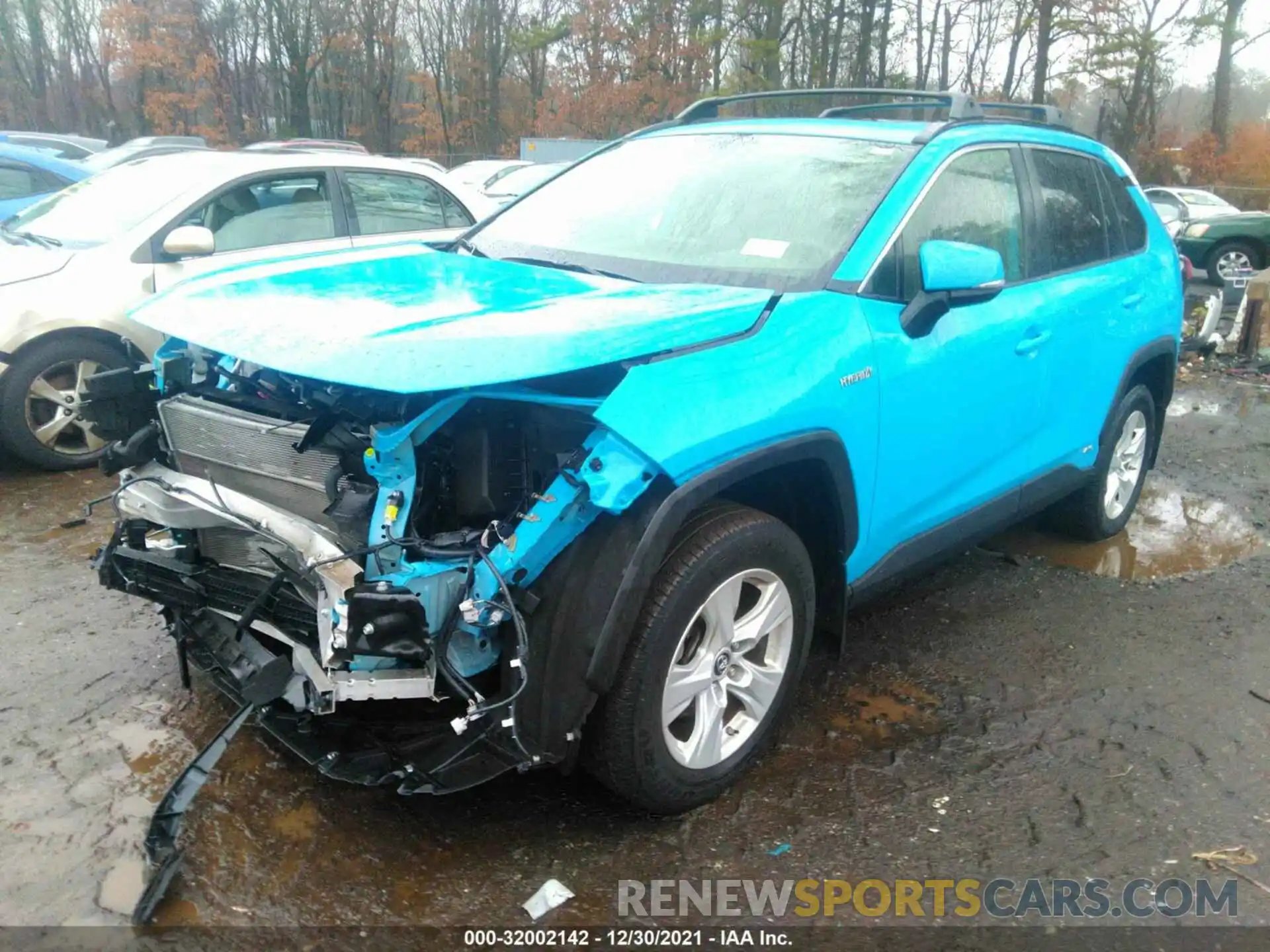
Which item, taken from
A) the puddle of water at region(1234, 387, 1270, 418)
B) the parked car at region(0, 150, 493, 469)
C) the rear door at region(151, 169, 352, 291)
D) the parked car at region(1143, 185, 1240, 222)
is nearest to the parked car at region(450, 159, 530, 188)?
the parked car at region(0, 150, 493, 469)

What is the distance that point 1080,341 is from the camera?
4.00 meters

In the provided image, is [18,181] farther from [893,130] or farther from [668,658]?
[668,658]

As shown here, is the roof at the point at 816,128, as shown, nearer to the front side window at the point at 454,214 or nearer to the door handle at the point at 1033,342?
the door handle at the point at 1033,342

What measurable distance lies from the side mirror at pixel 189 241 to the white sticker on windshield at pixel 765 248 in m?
3.21

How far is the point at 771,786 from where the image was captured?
117 inches

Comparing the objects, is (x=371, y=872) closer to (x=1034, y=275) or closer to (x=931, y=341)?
(x=931, y=341)

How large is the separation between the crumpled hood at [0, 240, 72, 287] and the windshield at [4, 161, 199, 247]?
0.20 metres

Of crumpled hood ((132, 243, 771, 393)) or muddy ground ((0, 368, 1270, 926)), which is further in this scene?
muddy ground ((0, 368, 1270, 926))

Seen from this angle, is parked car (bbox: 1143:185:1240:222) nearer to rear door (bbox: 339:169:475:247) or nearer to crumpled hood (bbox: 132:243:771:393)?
rear door (bbox: 339:169:475:247)

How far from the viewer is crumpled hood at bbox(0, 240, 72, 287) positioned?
515 centimetres

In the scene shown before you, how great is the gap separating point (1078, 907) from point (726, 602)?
1.20 metres

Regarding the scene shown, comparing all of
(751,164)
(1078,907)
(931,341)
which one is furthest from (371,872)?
(751,164)

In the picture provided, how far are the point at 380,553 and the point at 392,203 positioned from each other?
4.70 metres

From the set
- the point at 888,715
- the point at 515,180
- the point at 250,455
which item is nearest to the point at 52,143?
the point at 515,180
